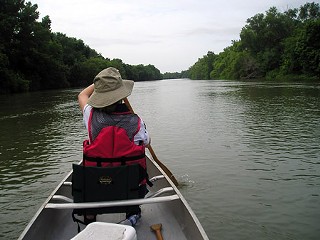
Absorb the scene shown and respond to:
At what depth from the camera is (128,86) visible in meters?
3.80

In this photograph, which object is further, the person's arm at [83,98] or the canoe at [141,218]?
the person's arm at [83,98]

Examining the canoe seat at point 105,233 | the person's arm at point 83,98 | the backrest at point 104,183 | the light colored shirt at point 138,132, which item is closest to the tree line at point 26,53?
the person's arm at point 83,98

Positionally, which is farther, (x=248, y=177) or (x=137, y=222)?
(x=248, y=177)

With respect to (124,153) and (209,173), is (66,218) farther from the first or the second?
(209,173)

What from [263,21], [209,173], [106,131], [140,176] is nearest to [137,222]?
[140,176]

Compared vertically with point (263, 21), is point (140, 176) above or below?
below

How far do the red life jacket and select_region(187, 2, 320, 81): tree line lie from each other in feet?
176

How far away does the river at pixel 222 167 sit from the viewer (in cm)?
552

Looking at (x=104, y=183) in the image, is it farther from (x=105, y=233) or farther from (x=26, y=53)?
(x=26, y=53)

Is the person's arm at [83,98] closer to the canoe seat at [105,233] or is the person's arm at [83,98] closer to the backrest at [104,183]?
the backrest at [104,183]

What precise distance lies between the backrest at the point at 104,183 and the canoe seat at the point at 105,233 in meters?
0.55

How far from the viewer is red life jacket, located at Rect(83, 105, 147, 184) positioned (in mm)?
3389

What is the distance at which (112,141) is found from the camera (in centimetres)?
340

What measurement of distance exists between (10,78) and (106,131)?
40044mm
